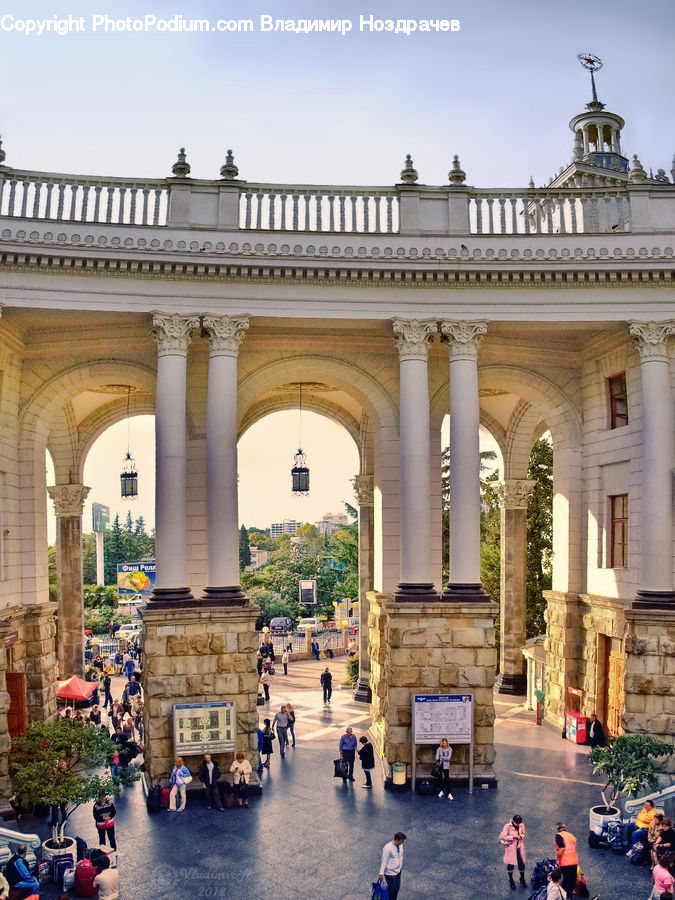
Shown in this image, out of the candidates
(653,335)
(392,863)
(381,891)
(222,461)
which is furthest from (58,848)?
(653,335)

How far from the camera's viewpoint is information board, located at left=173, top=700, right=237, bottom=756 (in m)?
18.6

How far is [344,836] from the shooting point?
16375 mm

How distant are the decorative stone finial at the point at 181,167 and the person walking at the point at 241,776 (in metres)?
14.2

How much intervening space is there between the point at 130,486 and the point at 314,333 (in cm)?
910

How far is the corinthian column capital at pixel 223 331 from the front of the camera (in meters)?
20.3

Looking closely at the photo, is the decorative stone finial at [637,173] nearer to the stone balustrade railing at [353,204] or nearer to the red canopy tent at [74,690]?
the stone balustrade railing at [353,204]

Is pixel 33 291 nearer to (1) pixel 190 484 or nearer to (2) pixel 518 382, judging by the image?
(1) pixel 190 484

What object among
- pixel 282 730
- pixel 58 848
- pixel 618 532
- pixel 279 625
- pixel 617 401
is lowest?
pixel 279 625

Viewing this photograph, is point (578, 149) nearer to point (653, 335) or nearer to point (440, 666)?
point (653, 335)

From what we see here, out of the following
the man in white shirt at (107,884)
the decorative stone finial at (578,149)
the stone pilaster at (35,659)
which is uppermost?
the decorative stone finial at (578,149)

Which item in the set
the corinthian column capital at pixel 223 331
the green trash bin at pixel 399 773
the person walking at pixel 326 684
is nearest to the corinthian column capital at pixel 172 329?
the corinthian column capital at pixel 223 331

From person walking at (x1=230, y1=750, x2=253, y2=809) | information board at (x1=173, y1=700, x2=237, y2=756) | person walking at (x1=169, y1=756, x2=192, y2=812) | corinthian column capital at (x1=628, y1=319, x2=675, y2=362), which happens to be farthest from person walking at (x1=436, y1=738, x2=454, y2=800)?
corinthian column capital at (x1=628, y1=319, x2=675, y2=362)

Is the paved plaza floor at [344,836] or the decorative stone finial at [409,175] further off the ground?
the decorative stone finial at [409,175]

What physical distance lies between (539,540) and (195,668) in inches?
868
